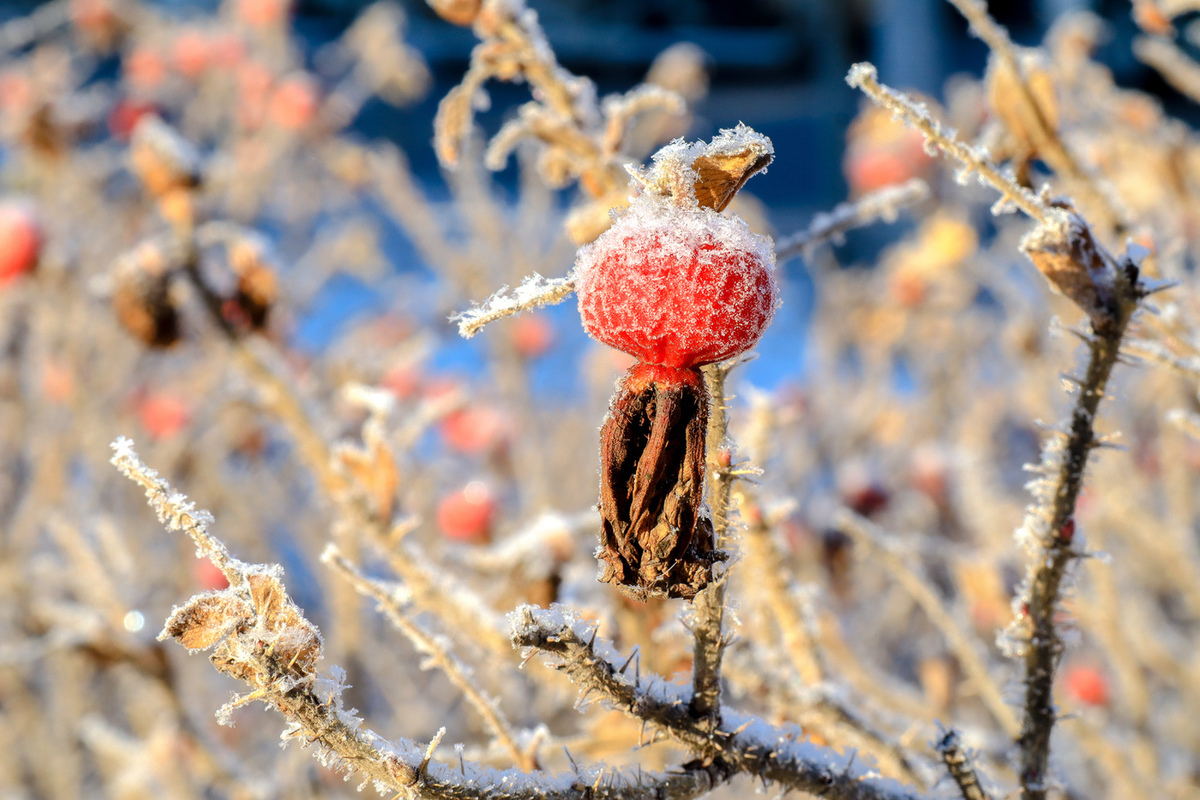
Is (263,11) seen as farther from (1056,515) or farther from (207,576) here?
(1056,515)

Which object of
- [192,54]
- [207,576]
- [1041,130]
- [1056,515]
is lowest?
[1056,515]

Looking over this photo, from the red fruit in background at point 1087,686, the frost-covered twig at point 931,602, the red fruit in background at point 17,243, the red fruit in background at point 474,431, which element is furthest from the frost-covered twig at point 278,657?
the red fruit in background at point 474,431

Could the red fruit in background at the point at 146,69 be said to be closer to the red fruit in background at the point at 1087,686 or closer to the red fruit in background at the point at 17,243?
the red fruit in background at the point at 17,243

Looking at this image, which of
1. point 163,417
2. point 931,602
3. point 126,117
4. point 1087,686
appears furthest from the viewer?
point 126,117

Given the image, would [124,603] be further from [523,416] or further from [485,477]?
[485,477]

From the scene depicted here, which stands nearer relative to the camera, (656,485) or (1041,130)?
(656,485)

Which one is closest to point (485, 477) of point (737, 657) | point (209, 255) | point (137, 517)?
point (137, 517)

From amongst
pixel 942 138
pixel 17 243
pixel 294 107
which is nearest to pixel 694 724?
pixel 942 138

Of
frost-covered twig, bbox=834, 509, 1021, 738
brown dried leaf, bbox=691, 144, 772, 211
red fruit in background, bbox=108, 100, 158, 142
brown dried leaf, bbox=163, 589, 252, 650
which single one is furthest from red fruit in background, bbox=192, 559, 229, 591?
brown dried leaf, bbox=691, 144, 772, 211
